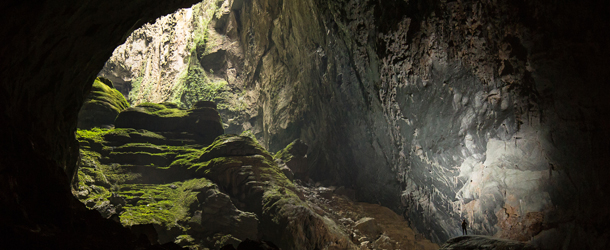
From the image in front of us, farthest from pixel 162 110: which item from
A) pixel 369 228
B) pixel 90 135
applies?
pixel 369 228

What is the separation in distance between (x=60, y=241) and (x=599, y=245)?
9.43 m

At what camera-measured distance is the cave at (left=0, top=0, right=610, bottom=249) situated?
5367mm

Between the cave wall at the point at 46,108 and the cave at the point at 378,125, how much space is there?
0.03 m

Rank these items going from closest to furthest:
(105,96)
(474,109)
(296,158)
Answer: (474,109) < (105,96) < (296,158)

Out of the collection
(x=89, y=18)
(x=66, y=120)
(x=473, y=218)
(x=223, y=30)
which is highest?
(x=223, y=30)

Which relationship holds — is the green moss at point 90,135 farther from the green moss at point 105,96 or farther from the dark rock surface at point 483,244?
the dark rock surface at point 483,244

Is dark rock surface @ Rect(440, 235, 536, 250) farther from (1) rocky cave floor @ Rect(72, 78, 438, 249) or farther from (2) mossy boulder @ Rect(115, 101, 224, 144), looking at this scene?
(2) mossy boulder @ Rect(115, 101, 224, 144)

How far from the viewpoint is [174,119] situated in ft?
72.2

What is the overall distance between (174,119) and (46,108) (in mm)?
15701

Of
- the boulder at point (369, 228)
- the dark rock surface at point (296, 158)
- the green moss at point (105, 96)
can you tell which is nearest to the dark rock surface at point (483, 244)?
the boulder at point (369, 228)

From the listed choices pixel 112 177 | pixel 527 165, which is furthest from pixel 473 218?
pixel 112 177

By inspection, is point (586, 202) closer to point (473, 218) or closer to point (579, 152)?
point (579, 152)

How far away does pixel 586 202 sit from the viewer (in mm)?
6934

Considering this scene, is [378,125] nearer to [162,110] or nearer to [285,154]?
[285,154]
